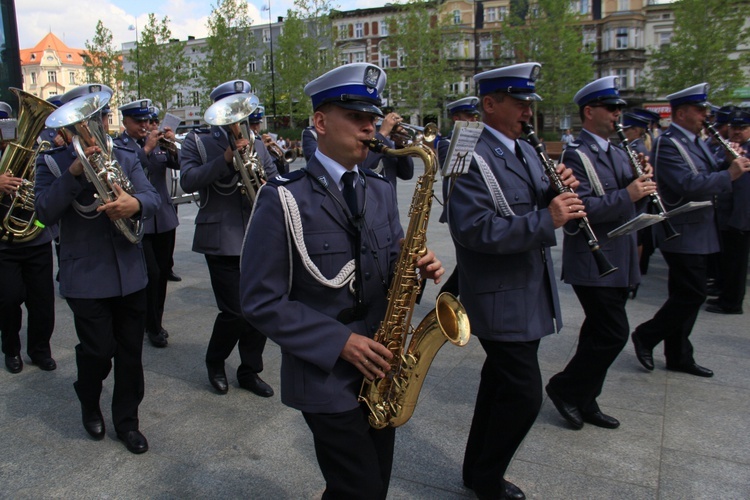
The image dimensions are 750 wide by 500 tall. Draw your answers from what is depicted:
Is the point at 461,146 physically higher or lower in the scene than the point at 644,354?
higher

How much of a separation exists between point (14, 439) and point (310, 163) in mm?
3047

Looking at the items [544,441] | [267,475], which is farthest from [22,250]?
[544,441]

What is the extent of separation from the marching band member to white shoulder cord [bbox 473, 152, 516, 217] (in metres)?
4.11

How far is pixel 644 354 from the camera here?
521 cm

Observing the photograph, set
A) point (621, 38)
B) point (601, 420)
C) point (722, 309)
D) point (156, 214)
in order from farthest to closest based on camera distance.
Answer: point (621, 38) < point (722, 309) < point (156, 214) < point (601, 420)

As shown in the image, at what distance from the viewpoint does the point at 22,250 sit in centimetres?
538

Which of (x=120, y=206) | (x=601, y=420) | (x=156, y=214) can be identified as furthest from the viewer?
(x=156, y=214)

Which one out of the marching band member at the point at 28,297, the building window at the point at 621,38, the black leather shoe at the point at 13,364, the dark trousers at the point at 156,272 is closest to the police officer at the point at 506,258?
the dark trousers at the point at 156,272

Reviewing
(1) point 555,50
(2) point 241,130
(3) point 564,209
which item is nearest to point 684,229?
(3) point 564,209

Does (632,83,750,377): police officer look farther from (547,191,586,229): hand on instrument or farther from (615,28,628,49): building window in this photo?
(615,28,628,49): building window

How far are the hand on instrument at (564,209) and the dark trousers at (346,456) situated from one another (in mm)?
1312

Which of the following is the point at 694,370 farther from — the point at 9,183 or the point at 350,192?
the point at 9,183

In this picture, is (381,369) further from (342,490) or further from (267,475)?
(267,475)

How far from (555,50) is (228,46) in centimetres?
2681
